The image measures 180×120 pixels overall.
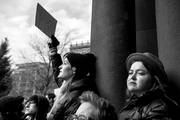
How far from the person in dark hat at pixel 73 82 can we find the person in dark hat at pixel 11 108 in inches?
→ 42.2

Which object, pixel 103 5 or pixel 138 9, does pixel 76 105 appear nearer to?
pixel 103 5

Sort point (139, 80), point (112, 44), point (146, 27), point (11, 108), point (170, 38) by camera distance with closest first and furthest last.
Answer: point (139, 80) → point (170, 38) → point (112, 44) → point (11, 108) → point (146, 27)

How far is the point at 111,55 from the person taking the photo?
3686 mm

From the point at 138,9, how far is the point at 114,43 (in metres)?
→ 1.86

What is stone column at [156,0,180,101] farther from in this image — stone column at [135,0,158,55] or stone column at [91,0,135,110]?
stone column at [135,0,158,55]

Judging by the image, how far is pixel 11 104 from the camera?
4438 mm

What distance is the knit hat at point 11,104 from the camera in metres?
4.35

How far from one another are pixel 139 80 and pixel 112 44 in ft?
4.09

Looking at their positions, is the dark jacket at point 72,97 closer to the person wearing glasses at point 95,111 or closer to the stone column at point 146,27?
the person wearing glasses at point 95,111

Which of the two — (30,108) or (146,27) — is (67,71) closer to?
(30,108)

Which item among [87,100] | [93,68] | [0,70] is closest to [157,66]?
[87,100]

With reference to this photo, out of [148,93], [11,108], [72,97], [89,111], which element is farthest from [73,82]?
[11,108]

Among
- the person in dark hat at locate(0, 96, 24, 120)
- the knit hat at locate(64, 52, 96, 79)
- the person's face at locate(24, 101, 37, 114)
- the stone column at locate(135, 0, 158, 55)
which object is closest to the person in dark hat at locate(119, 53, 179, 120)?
the knit hat at locate(64, 52, 96, 79)

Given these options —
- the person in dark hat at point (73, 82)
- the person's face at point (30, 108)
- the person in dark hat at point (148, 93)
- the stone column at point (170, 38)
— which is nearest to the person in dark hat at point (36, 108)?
the person's face at point (30, 108)
